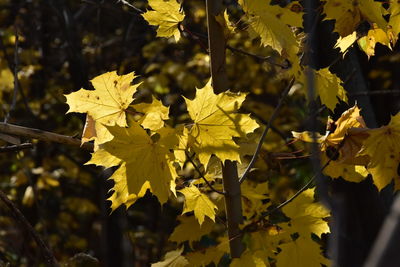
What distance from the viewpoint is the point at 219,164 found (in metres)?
1.87

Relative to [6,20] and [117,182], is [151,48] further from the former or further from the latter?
[117,182]

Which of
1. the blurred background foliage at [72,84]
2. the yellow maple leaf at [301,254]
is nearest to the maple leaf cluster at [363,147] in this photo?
the yellow maple leaf at [301,254]

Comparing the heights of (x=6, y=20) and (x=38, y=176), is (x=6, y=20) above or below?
above

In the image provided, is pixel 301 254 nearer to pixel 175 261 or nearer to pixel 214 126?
pixel 175 261

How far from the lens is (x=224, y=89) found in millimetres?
1687

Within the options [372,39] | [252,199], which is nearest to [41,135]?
[252,199]

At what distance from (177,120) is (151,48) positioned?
0.67 m

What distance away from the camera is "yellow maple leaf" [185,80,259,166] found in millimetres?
1546

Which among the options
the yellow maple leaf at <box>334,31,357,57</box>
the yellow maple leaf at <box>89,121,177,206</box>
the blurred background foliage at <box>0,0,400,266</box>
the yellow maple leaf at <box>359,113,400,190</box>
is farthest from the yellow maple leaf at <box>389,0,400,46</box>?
the blurred background foliage at <box>0,0,400,266</box>

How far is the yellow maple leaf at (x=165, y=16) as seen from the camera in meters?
1.71

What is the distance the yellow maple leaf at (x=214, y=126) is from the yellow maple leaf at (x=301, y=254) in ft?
1.27

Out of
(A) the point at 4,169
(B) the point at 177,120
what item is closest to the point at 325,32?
(B) the point at 177,120

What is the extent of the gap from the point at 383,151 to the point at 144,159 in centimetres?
62

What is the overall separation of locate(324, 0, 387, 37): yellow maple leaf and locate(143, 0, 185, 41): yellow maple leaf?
43 cm
